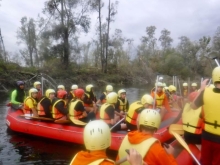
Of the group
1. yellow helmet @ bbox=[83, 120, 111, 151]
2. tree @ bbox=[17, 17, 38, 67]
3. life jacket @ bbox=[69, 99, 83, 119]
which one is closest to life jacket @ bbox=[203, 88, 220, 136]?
yellow helmet @ bbox=[83, 120, 111, 151]

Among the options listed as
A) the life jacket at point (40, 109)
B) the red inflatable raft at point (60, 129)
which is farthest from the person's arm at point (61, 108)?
the life jacket at point (40, 109)

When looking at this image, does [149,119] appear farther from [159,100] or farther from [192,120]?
[159,100]

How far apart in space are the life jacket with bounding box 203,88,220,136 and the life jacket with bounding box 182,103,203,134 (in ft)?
3.11

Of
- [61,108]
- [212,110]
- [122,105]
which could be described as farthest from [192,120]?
[122,105]

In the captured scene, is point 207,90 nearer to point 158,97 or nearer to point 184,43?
point 158,97

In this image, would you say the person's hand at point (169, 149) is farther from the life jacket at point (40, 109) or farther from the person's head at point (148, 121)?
the life jacket at point (40, 109)

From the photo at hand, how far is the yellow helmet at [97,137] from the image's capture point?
2.49 metres

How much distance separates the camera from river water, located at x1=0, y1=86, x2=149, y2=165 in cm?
697

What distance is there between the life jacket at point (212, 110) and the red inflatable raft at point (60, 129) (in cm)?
346

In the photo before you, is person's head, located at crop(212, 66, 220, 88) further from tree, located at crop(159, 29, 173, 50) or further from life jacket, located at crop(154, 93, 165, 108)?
tree, located at crop(159, 29, 173, 50)

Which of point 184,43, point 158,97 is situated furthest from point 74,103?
point 184,43

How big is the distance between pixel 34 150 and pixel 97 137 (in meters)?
5.71

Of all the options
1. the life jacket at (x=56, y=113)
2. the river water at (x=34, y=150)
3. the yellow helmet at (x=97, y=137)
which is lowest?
the river water at (x=34, y=150)

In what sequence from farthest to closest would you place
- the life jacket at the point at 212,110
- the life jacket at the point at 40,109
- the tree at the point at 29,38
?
the tree at the point at 29,38, the life jacket at the point at 40,109, the life jacket at the point at 212,110
